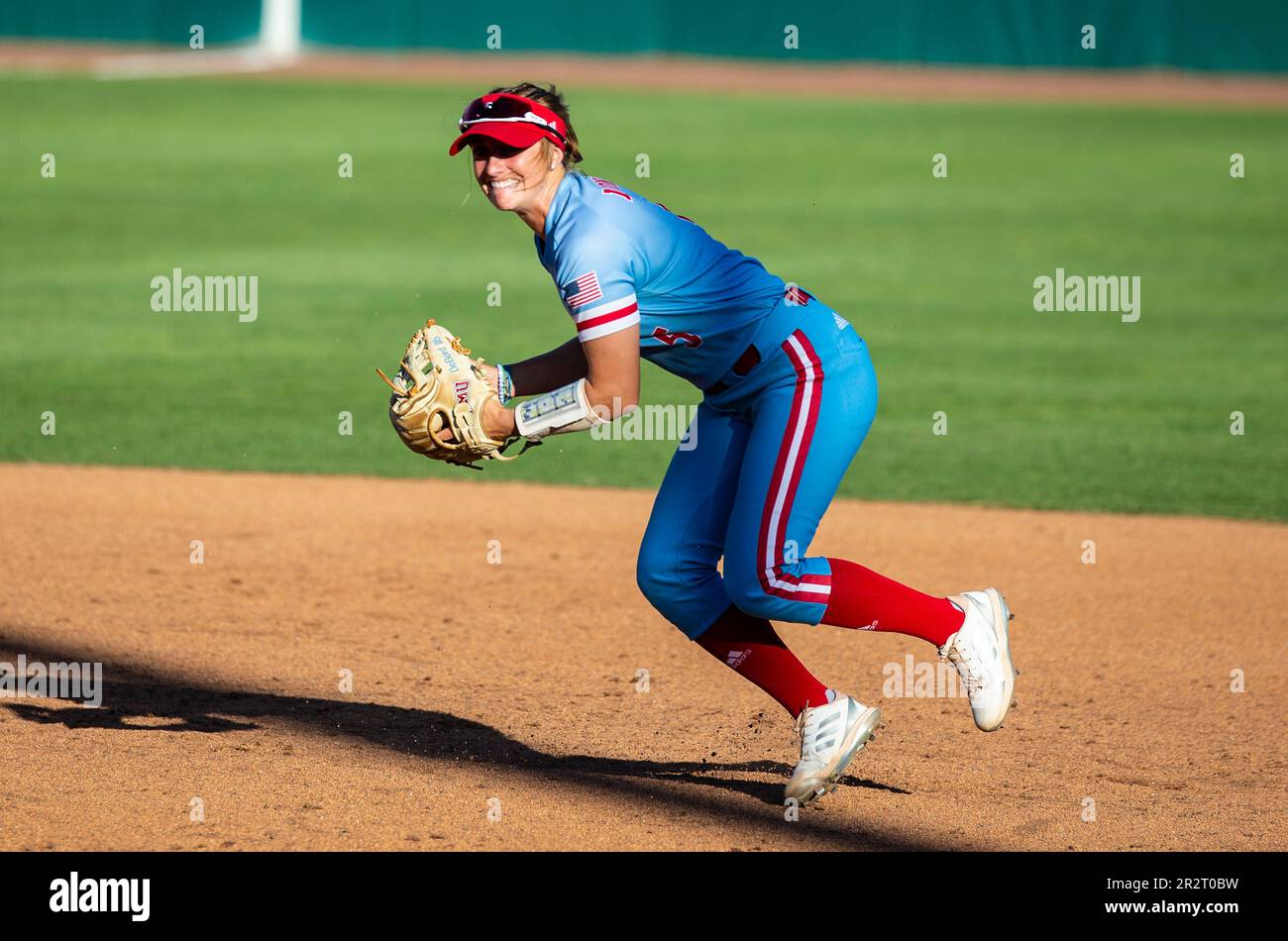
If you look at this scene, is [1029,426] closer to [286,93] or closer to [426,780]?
[426,780]

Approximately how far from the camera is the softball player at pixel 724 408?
3979 millimetres

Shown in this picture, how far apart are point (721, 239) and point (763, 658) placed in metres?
11.8

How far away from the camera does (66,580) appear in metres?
6.78

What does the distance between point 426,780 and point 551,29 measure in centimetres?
3094

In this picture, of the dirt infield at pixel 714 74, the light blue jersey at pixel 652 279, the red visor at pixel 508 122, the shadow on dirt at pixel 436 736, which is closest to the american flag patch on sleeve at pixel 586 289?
the light blue jersey at pixel 652 279

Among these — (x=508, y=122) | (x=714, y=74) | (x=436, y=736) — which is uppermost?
(x=714, y=74)

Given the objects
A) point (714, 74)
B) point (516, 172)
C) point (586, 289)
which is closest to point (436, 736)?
point (586, 289)

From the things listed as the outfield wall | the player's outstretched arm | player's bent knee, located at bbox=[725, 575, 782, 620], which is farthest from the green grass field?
the outfield wall

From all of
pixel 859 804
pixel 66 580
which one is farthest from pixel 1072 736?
pixel 66 580

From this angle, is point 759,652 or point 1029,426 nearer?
point 759,652

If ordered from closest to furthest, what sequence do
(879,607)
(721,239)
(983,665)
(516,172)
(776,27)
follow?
(516,172) < (879,607) < (983,665) < (721,239) < (776,27)

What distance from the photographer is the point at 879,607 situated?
4387 mm

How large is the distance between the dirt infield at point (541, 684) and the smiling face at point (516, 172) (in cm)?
161

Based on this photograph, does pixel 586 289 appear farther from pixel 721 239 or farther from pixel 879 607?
pixel 721 239
